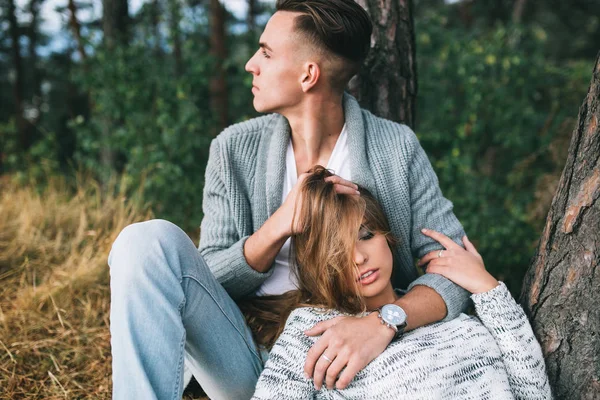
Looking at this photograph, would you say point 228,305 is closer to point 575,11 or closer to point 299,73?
point 299,73

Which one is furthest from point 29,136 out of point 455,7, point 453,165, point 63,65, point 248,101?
point 453,165

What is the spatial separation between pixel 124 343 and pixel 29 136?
1213cm

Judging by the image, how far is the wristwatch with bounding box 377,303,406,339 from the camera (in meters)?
1.88

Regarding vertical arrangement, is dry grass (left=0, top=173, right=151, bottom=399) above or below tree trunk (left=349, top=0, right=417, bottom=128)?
below

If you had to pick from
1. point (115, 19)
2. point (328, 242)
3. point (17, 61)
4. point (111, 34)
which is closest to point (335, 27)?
point (328, 242)

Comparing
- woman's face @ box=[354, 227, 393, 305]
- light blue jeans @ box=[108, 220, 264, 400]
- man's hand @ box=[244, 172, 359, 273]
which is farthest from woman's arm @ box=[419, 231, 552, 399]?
light blue jeans @ box=[108, 220, 264, 400]

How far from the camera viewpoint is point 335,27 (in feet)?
7.69

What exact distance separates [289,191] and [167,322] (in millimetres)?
907

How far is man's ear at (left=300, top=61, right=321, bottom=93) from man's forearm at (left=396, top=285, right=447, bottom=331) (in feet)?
3.22

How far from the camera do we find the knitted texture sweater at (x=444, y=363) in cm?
178

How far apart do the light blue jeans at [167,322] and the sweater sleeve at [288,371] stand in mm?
197

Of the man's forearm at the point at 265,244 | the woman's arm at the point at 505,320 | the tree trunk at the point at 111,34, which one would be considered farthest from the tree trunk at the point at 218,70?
the woman's arm at the point at 505,320

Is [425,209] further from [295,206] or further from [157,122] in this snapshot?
[157,122]

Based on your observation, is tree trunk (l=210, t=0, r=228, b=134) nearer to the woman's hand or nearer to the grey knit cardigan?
the grey knit cardigan
